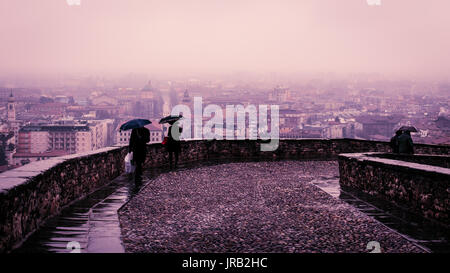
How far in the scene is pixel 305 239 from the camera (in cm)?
607

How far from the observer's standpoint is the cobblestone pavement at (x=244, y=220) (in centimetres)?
578

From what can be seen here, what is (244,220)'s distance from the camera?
730 centimetres

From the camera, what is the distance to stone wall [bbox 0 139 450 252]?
17.6 feet

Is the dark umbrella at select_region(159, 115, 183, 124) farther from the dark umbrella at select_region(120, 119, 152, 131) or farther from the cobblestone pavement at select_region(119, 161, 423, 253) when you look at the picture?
the dark umbrella at select_region(120, 119, 152, 131)

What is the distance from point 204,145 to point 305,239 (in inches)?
435

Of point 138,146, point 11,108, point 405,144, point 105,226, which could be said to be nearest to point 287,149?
point 405,144

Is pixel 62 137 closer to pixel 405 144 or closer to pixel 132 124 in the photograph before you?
pixel 132 124

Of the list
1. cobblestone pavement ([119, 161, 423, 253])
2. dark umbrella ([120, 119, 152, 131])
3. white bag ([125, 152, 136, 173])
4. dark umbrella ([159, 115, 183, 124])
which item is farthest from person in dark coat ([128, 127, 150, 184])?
dark umbrella ([159, 115, 183, 124])

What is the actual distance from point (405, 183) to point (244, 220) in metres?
2.86

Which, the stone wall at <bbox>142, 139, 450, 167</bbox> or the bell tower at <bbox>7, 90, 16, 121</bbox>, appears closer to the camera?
the stone wall at <bbox>142, 139, 450, 167</bbox>

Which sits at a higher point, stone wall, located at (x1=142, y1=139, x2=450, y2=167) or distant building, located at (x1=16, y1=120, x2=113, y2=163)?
stone wall, located at (x1=142, y1=139, x2=450, y2=167)

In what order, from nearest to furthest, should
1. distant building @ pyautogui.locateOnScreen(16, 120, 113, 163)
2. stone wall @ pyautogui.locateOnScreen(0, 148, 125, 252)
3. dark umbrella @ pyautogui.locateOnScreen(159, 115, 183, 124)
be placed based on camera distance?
stone wall @ pyautogui.locateOnScreen(0, 148, 125, 252) < dark umbrella @ pyautogui.locateOnScreen(159, 115, 183, 124) < distant building @ pyautogui.locateOnScreen(16, 120, 113, 163)

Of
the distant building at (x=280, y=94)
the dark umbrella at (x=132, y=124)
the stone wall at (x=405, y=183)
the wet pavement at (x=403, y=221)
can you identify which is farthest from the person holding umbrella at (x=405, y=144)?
the distant building at (x=280, y=94)

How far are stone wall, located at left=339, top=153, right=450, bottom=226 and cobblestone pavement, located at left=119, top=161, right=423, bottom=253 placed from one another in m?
0.82
